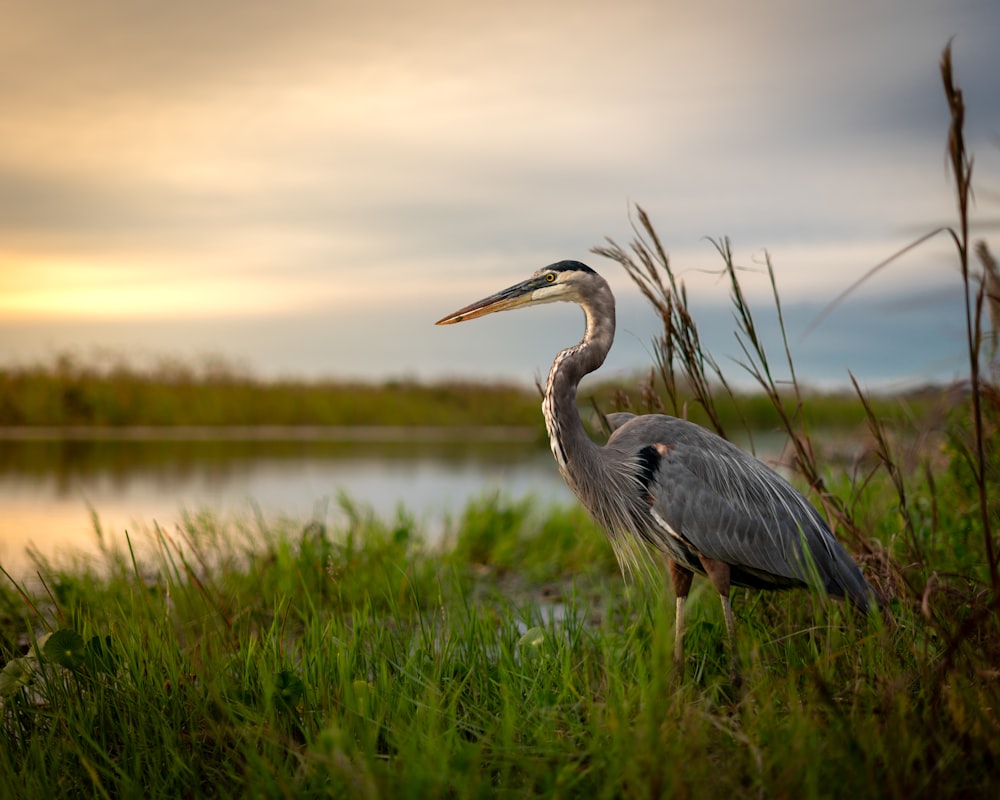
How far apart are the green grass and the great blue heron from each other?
0.98 ft

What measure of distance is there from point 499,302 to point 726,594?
71.2 inches

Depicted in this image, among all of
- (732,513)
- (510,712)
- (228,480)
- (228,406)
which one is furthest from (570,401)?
(228,406)

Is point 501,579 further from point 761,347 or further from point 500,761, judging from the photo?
point 500,761

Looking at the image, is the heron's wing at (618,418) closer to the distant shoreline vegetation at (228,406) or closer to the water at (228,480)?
the water at (228,480)

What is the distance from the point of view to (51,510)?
42.7ft

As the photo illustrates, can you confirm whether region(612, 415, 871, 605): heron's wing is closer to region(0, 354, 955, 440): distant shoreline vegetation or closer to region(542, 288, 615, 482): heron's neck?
region(542, 288, 615, 482): heron's neck

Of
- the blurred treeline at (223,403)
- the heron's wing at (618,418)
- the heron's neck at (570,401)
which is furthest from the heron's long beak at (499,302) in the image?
the blurred treeline at (223,403)

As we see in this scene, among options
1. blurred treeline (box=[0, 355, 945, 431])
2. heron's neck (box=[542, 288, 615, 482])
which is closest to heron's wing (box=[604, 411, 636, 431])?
heron's neck (box=[542, 288, 615, 482])

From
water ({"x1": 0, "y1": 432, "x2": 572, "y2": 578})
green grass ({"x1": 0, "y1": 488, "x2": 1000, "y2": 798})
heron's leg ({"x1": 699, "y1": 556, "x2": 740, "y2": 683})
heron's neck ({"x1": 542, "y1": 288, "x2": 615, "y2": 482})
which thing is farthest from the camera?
water ({"x1": 0, "y1": 432, "x2": 572, "y2": 578})

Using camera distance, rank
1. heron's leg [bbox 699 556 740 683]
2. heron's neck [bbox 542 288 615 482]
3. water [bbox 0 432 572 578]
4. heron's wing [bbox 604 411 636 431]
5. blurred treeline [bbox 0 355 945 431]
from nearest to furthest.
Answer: heron's leg [bbox 699 556 740 683], heron's neck [bbox 542 288 615 482], heron's wing [bbox 604 411 636 431], water [bbox 0 432 572 578], blurred treeline [bbox 0 355 945 431]

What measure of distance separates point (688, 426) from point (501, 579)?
3792mm

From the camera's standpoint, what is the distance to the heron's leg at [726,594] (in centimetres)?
385

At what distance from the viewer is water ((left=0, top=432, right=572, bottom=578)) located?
8625 mm

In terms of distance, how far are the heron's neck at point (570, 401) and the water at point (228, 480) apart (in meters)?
3.67
